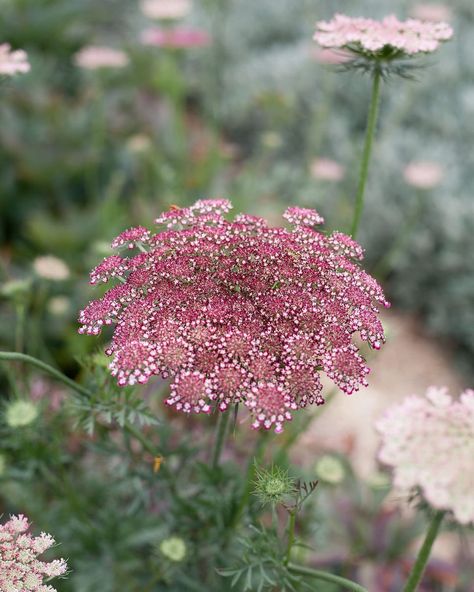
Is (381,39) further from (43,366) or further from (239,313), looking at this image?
(43,366)

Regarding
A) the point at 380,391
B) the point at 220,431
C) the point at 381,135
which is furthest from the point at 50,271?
the point at 381,135

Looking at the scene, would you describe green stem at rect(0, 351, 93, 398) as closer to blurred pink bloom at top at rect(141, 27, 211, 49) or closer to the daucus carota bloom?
the daucus carota bloom

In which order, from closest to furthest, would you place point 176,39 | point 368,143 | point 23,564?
point 23,564, point 368,143, point 176,39

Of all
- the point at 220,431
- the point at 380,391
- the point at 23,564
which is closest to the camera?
the point at 23,564

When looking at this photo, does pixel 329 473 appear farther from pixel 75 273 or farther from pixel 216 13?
pixel 216 13

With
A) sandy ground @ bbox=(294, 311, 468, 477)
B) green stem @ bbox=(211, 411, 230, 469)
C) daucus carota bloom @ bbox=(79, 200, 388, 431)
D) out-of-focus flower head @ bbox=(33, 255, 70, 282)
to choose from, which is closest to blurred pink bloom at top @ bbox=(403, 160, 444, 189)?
sandy ground @ bbox=(294, 311, 468, 477)

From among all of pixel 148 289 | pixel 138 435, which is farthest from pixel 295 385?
pixel 138 435
